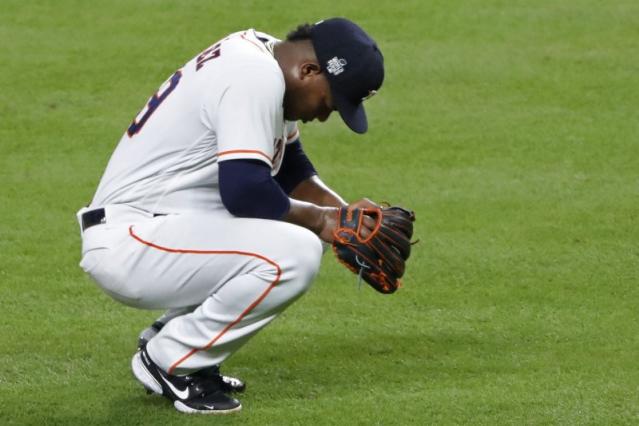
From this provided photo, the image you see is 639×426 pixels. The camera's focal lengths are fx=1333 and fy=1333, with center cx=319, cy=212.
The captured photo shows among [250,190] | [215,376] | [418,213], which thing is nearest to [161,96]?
[250,190]

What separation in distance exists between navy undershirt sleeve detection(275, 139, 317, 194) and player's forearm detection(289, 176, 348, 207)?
0.02 metres

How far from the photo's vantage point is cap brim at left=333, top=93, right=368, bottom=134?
170 inches

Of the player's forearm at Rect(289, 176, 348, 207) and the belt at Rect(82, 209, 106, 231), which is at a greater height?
the belt at Rect(82, 209, 106, 231)

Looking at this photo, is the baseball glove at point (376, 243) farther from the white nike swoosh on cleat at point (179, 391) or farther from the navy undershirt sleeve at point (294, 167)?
the white nike swoosh on cleat at point (179, 391)

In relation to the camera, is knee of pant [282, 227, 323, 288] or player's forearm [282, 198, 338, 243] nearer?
knee of pant [282, 227, 323, 288]

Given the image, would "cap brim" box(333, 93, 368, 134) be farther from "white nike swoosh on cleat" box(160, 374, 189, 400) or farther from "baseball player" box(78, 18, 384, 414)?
"white nike swoosh on cleat" box(160, 374, 189, 400)

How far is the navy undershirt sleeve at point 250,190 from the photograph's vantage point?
4059mm

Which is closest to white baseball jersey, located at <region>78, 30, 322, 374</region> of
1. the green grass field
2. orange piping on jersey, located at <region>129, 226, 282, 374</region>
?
orange piping on jersey, located at <region>129, 226, 282, 374</region>

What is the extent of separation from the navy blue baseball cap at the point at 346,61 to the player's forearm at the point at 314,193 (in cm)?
53

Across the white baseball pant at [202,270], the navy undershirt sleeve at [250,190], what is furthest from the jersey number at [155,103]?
the navy undershirt sleeve at [250,190]

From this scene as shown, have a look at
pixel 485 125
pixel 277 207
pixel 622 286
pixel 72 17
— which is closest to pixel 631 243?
pixel 622 286

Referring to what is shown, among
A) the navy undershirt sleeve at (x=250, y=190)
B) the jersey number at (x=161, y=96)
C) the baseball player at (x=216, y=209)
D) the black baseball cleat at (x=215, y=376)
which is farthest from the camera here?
the black baseball cleat at (x=215, y=376)

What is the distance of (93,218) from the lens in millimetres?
4430

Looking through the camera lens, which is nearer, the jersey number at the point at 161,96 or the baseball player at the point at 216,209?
the baseball player at the point at 216,209
